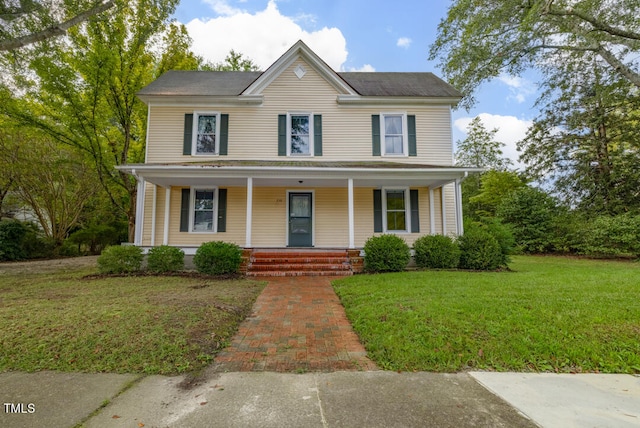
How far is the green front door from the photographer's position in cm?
1067

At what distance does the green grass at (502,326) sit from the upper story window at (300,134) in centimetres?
672

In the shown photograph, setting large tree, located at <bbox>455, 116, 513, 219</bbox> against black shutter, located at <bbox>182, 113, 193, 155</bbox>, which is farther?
large tree, located at <bbox>455, 116, 513, 219</bbox>

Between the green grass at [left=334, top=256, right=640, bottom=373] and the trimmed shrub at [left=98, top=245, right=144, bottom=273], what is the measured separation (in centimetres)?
624

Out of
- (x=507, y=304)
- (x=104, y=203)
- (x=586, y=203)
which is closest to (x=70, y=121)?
(x=104, y=203)

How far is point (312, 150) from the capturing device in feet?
35.9

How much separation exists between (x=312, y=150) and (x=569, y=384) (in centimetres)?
955

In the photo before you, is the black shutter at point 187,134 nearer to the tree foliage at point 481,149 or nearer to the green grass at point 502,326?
the green grass at point 502,326

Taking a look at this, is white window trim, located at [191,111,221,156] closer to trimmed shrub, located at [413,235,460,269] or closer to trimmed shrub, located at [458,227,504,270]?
trimmed shrub, located at [413,235,460,269]

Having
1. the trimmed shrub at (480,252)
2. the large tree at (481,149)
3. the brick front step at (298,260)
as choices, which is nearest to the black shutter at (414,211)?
the trimmed shrub at (480,252)

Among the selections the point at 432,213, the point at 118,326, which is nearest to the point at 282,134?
the point at 432,213

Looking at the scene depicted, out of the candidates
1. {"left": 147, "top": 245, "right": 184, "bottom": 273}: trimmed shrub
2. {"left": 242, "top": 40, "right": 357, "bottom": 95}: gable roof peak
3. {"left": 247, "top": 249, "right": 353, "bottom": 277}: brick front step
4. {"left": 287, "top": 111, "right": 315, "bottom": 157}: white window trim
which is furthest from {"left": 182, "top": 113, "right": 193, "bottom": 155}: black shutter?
{"left": 247, "top": 249, "right": 353, "bottom": 277}: brick front step

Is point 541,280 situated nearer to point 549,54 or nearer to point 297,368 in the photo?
point 297,368

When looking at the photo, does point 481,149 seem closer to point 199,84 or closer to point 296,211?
point 296,211

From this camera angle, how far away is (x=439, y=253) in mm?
8516
